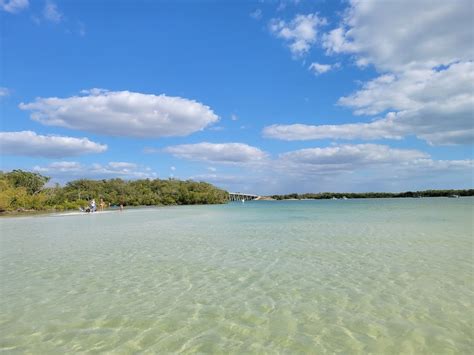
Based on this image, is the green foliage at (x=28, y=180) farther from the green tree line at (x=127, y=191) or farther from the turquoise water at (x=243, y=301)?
the turquoise water at (x=243, y=301)

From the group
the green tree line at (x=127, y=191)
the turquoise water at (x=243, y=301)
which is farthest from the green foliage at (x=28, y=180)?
the turquoise water at (x=243, y=301)

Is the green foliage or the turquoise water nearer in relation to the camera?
the turquoise water

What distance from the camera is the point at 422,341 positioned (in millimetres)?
4988

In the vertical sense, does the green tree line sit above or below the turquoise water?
above

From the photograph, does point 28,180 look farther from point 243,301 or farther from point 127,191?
point 243,301

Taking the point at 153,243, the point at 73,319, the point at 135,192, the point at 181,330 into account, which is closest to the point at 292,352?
the point at 181,330

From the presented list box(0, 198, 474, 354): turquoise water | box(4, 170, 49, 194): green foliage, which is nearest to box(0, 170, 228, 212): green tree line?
box(4, 170, 49, 194): green foliage

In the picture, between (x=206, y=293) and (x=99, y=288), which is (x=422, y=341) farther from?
(x=99, y=288)

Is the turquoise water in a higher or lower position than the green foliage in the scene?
lower

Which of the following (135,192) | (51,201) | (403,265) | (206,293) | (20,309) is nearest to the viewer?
(20,309)

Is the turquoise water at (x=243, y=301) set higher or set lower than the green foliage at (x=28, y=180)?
lower

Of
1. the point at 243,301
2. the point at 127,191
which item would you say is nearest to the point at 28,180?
the point at 127,191

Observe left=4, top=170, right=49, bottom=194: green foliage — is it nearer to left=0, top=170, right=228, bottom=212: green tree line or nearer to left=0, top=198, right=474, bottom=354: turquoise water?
left=0, top=170, right=228, bottom=212: green tree line

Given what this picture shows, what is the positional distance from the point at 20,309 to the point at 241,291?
4.37m
